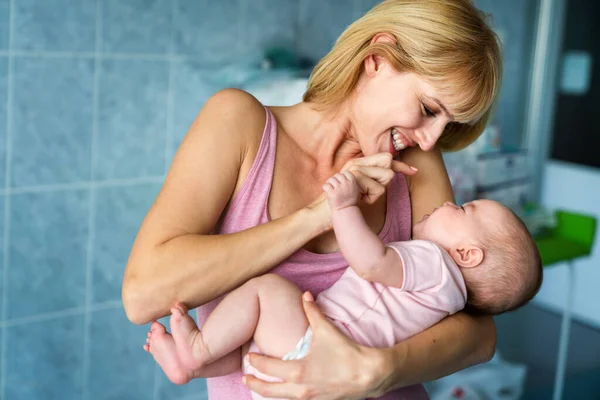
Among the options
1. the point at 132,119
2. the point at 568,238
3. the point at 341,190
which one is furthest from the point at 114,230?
the point at 568,238

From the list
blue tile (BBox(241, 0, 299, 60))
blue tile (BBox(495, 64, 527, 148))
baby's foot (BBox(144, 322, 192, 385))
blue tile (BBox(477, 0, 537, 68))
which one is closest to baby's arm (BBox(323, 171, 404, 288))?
baby's foot (BBox(144, 322, 192, 385))

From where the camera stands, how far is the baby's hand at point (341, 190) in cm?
121

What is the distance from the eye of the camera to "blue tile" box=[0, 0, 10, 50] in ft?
7.61

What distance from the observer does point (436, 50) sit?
128 centimetres

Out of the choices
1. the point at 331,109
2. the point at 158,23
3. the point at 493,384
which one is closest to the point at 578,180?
the point at 493,384

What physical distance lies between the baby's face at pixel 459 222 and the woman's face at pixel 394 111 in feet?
0.52

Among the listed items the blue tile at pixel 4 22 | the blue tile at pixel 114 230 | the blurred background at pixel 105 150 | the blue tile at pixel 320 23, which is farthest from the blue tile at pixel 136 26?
the blue tile at pixel 320 23

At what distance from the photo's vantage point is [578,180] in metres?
4.59

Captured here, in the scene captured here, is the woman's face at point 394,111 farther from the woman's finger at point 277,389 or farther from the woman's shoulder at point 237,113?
the woman's finger at point 277,389

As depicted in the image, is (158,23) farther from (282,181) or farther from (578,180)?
(578,180)

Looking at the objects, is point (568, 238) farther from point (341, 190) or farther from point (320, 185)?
point (341, 190)

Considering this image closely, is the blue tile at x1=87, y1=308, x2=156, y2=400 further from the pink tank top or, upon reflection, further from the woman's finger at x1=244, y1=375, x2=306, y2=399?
the woman's finger at x1=244, y1=375, x2=306, y2=399

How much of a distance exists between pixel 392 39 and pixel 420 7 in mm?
73

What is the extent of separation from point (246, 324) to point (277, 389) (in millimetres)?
122
